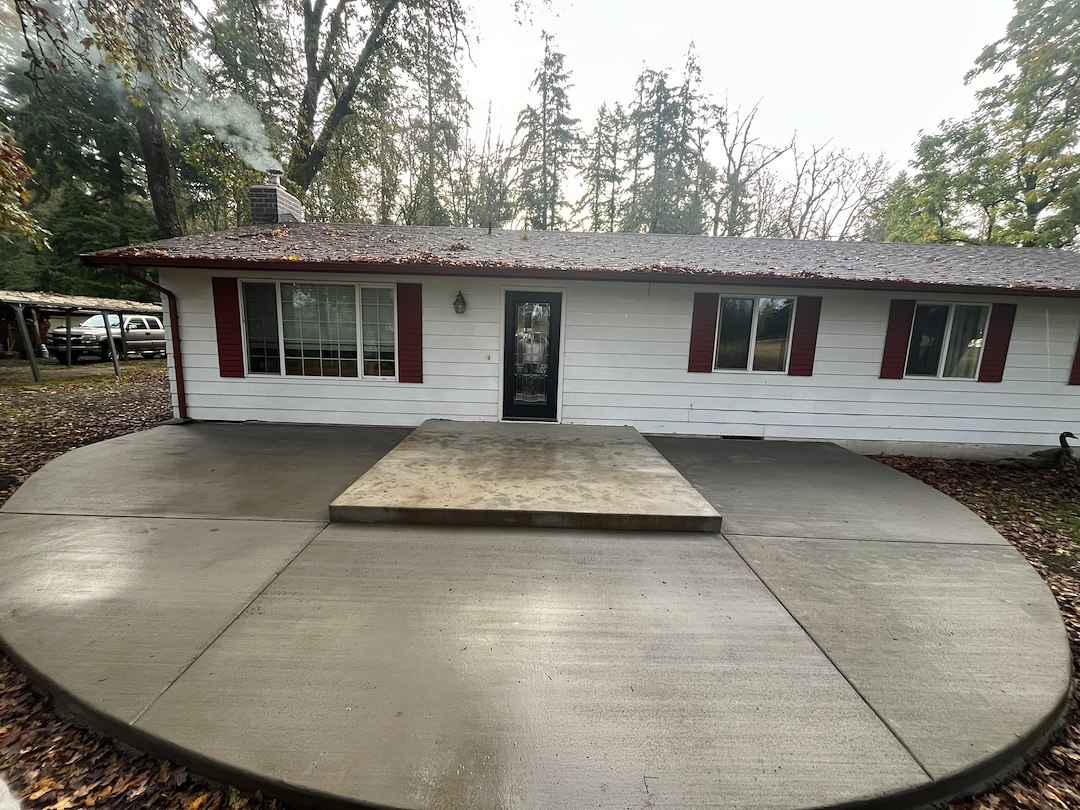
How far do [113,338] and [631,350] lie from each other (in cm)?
1642

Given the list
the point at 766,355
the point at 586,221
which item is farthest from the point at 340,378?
the point at 586,221

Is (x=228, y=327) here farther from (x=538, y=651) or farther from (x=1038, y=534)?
(x=1038, y=534)

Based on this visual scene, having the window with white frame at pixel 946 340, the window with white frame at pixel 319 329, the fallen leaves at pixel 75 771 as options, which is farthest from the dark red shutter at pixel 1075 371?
the fallen leaves at pixel 75 771

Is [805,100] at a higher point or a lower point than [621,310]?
higher

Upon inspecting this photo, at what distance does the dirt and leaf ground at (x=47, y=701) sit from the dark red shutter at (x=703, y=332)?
9.54 ft

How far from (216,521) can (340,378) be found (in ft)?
10.8

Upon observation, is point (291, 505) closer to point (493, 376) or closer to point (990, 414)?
point (493, 376)

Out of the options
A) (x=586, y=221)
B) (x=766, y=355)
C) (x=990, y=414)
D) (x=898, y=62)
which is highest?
(x=898, y=62)

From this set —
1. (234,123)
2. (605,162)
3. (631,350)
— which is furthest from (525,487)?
(605,162)

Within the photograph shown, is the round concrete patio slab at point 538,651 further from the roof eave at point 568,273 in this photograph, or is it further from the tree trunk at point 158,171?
the tree trunk at point 158,171

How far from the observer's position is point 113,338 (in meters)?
13.9

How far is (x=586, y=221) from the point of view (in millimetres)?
21828

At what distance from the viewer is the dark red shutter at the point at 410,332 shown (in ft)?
20.7

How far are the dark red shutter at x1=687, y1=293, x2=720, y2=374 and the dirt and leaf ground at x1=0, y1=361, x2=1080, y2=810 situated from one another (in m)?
2.91
